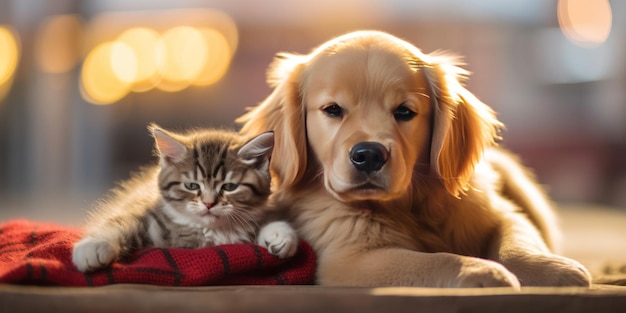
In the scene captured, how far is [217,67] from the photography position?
24.7 ft

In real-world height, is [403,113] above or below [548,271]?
above

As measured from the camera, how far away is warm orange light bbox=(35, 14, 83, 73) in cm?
729

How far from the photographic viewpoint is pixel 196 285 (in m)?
1.44

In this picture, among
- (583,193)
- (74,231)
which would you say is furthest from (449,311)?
(583,193)

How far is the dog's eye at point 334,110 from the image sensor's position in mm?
1758

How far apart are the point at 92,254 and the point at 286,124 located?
67 cm

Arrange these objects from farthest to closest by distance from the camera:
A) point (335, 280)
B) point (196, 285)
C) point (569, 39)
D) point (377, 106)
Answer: point (569, 39), point (377, 106), point (335, 280), point (196, 285)

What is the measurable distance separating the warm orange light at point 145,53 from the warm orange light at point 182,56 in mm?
72

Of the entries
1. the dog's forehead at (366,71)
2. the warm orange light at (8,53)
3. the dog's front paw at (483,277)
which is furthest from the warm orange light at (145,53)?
the dog's front paw at (483,277)

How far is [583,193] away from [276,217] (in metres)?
5.60

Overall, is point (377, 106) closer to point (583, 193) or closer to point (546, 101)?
point (583, 193)

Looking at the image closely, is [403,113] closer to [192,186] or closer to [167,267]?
[192,186]

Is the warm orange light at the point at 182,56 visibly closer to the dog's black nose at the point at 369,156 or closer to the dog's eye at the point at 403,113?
the dog's eye at the point at 403,113

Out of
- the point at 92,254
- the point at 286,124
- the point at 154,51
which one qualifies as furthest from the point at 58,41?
the point at 92,254
